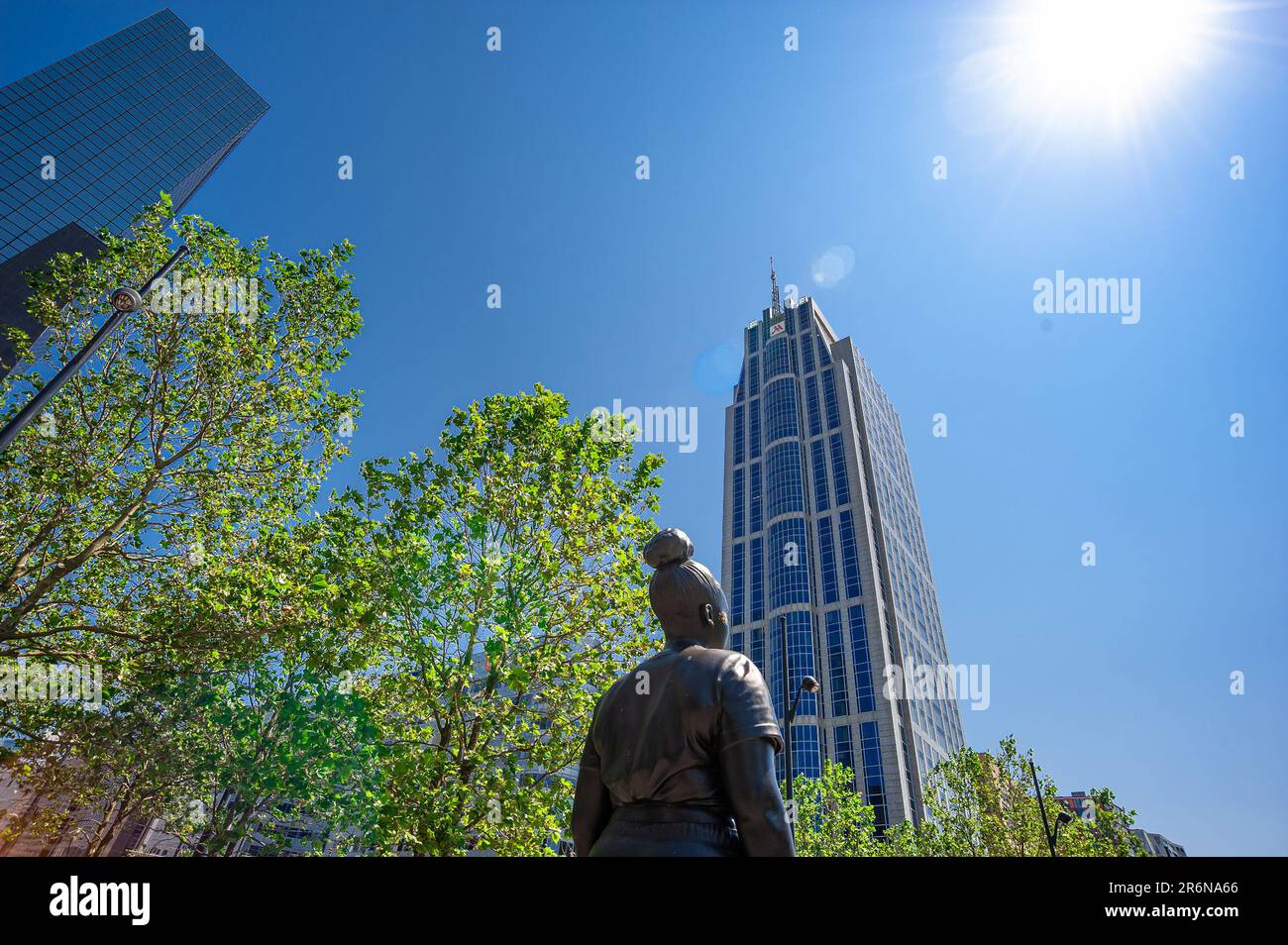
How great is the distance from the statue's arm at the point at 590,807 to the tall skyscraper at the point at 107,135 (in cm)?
4641

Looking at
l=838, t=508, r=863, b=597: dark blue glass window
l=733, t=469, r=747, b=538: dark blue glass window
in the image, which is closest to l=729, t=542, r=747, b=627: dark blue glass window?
l=733, t=469, r=747, b=538: dark blue glass window

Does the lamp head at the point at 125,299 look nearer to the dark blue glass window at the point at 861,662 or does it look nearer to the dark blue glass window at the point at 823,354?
the dark blue glass window at the point at 861,662

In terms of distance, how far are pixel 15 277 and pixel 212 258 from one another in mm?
42507

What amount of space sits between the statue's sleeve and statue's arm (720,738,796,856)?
37 mm

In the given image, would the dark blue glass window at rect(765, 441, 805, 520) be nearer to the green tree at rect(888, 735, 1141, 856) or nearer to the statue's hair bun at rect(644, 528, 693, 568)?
the green tree at rect(888, 735, 1141, 856)

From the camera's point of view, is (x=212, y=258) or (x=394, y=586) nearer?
(x=394, y=586)

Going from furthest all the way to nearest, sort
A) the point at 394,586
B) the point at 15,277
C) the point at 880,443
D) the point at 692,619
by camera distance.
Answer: the point at 880,443, the point at 15,277, the point at 394,586, the point at 692,619

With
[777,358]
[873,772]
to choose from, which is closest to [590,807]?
[873,772]

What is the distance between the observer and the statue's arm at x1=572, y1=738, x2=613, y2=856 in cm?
362
